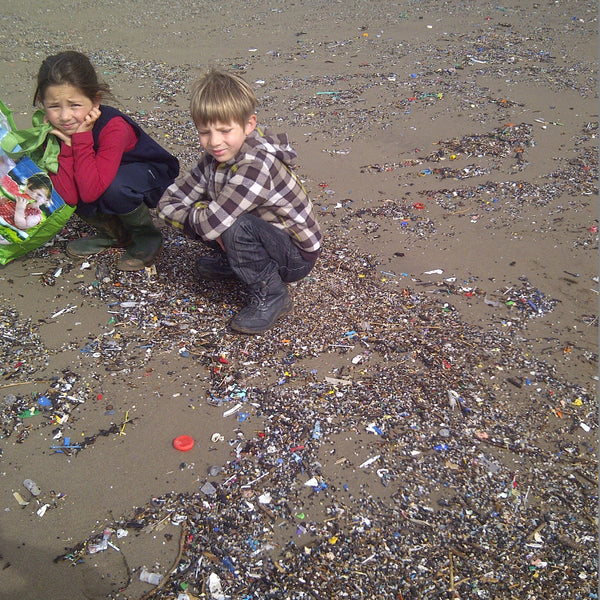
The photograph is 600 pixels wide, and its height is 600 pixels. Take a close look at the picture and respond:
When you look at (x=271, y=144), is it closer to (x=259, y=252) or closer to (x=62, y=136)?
(x=259, y=252)

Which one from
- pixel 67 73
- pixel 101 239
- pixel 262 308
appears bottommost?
pixel 262 308

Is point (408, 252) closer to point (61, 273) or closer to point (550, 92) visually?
point (61, 273)

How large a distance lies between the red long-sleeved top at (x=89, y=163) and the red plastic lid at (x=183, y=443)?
5.56 feet

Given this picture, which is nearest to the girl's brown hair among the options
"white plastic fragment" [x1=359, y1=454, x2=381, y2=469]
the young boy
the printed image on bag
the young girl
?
the young girl

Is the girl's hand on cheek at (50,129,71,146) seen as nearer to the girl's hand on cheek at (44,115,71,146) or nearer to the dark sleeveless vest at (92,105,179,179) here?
the girl's hand on cheek at (44,115,71,146)

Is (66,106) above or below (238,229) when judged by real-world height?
above

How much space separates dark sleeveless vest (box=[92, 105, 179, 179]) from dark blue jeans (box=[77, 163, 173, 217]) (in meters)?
0.04

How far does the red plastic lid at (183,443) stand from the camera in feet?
8.92

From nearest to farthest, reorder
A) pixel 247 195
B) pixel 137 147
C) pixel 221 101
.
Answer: pixel 221 101 → pixel 247 195 → pixel 137 147

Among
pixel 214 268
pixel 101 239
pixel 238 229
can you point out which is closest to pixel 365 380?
pixel 238 229

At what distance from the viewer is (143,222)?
12.7ft

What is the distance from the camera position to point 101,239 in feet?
13.4

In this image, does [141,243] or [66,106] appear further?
[141,243]

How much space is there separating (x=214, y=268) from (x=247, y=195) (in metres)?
0.83
